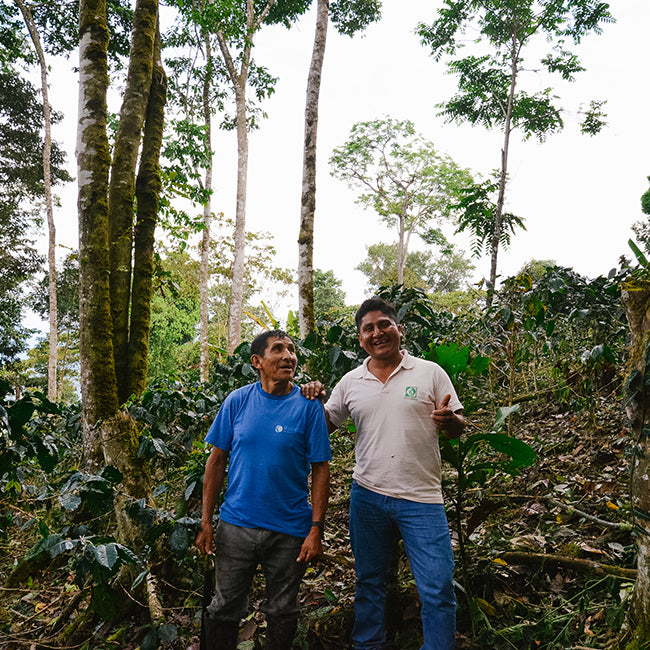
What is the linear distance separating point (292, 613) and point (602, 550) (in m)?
1.67

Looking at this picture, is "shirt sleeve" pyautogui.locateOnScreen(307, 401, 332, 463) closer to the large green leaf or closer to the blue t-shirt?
the blue t-shirt

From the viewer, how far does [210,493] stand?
7.07 ft

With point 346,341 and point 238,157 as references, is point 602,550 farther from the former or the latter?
point 238,157

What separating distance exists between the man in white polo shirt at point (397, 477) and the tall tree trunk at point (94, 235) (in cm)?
152

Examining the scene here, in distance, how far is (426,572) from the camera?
1.86 metres

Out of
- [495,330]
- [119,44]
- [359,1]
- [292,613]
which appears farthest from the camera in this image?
[359,1]

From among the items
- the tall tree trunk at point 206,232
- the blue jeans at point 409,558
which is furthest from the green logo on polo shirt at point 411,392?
the tall tree trunk at point 206,232

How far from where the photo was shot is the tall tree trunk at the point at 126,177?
10.3ft

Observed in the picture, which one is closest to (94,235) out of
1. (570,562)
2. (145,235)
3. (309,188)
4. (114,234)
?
(114,234)

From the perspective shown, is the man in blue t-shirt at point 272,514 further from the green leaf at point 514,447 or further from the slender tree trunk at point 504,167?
the slender tree trunk at point 504,167

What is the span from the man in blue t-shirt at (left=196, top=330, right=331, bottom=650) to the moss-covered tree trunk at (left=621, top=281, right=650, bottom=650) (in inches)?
47.1

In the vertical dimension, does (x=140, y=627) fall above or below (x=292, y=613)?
below

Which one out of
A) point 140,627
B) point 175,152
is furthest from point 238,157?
point 140,627

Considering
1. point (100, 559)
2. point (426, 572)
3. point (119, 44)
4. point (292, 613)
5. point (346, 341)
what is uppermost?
point (119, 44)
